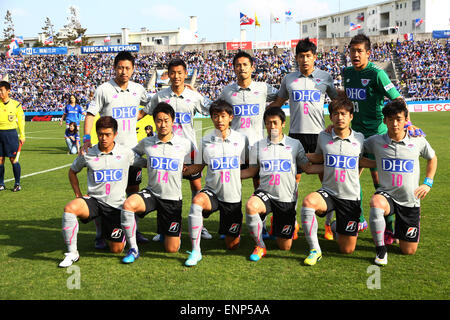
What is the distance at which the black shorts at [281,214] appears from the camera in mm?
5234

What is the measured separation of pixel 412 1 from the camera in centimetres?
7212

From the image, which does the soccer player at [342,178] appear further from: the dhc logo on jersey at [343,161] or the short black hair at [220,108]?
the short black hair at [220,108]

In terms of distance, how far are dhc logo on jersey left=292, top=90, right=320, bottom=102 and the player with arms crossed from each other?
492 millimetres

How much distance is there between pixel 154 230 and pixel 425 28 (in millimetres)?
76064

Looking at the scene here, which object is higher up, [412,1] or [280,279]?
[412,1]

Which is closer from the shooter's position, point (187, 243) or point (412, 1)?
point (187, 243)

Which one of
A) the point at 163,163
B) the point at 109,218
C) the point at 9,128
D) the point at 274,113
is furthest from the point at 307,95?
the point at 9,128

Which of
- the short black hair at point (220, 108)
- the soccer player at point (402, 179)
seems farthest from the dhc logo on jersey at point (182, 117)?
the soccer player at point (402, 179)

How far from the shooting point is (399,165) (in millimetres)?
5016

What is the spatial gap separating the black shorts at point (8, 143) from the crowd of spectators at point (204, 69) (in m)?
31.6

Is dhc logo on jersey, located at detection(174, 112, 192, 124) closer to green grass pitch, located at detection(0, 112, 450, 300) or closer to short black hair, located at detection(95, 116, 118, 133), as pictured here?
short black hair, located at detection(95, 116, 118, 133)

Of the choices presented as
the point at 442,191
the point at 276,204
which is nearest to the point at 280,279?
the point at 276,204

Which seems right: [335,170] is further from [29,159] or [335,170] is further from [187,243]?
[29,159]

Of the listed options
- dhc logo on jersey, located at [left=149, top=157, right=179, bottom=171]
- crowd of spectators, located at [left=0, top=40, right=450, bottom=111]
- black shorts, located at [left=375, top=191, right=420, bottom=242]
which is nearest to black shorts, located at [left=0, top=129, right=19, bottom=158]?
dhc logo on jersey, located at [left=149, top=157, right=179, bottom=171]
